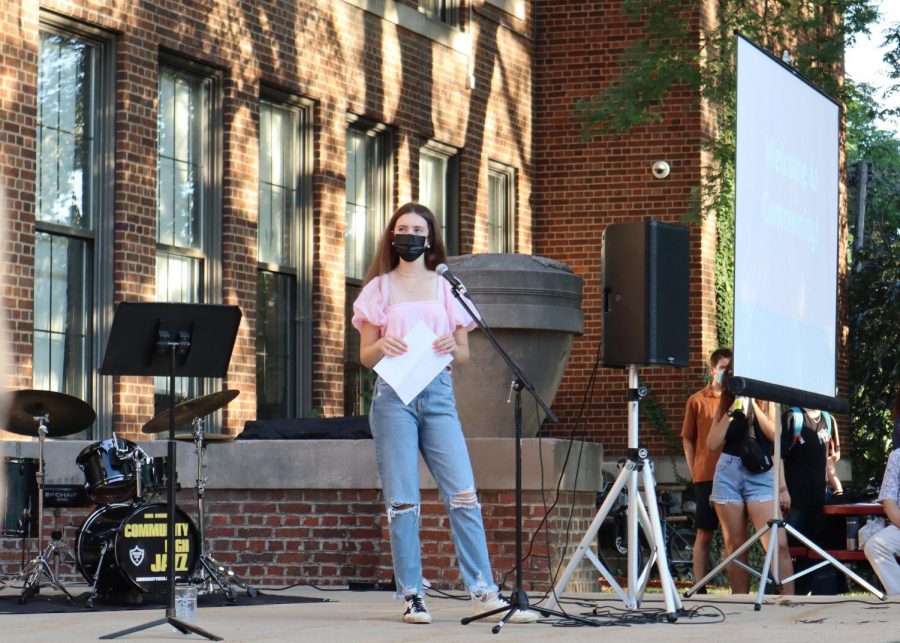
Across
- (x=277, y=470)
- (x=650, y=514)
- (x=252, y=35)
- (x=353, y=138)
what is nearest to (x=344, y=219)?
(x=353, y=138)

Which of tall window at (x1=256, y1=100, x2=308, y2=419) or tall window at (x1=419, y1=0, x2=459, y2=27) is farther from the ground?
tall window at (x1=419, y1=0, x2=459, y2=27)

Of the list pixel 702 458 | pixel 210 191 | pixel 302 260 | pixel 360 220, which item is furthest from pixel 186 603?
pixel 360 220

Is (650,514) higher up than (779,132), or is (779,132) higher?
(779,132)

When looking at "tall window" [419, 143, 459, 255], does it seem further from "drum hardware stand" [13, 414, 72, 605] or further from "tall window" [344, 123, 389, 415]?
"drum hardware stand" [13, 414, 72, 605]

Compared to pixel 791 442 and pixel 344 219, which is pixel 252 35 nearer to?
pixel 344 219

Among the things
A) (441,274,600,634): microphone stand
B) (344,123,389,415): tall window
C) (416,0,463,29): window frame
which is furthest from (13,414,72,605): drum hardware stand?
(416,0,463,29): window frame

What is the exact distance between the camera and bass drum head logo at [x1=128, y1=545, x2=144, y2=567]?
31.0 ft

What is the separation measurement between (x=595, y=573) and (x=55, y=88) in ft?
17.5

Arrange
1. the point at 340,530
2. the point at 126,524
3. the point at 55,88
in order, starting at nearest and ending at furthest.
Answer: the point at 126,524
the point at 340,530
the point at 55,88

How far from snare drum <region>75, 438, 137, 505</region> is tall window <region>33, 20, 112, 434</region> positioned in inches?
123

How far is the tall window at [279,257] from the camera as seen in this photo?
1536 centimetres

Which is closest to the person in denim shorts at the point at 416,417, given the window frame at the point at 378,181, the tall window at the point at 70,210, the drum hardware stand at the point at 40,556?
the drum hardware stand at the point at 40,556

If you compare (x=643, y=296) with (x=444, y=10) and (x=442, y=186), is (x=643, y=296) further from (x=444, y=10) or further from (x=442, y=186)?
(x=444, y=10)

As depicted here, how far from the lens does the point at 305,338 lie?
624 inches
